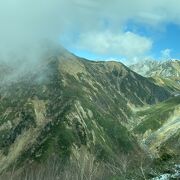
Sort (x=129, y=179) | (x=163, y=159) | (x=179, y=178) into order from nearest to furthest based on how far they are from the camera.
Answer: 1. (x=179, y=178)
2. (x=129, y=179)
3. (x=163, y=159)

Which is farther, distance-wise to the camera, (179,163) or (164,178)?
(179,163)

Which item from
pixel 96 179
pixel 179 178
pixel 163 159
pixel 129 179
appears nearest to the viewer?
pixel 179 178

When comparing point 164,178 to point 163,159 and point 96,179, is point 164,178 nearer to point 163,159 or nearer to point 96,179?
point 163,159

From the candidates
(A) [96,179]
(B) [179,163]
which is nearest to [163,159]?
(B) [179,163]

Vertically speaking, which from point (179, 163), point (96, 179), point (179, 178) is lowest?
point (179, 178)

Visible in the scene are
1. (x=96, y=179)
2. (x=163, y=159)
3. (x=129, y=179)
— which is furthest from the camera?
(x=96, y=179)

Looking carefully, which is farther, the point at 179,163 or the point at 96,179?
the point at 96,179

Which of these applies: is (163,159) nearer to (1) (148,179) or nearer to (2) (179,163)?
(2) (179,163)

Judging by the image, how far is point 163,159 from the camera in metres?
46.4

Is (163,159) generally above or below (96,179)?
below

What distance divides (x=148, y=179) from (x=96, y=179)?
15111 cm

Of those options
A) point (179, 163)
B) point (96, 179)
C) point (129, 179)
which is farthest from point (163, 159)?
point (96, 179)

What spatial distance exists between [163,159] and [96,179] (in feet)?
473

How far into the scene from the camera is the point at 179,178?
121 ft
